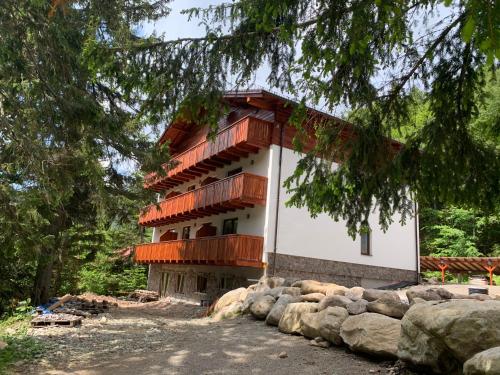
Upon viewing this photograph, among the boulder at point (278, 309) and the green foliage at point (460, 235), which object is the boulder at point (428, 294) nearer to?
the boulder at point (278, 309)

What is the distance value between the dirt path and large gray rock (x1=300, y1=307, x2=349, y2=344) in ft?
0.68

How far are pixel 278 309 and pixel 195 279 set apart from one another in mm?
13148

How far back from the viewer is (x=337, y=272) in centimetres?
1922

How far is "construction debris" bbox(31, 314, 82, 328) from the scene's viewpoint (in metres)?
12.2

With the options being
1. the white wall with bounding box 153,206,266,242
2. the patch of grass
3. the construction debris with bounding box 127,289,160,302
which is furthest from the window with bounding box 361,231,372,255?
the patch of grass

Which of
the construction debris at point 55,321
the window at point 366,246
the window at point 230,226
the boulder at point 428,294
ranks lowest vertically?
the construction debris at point 55,321

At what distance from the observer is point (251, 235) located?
17.7 metres

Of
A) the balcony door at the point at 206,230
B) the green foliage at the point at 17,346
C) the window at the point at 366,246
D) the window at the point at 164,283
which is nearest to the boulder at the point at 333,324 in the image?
the green foliage at the point at 17,346

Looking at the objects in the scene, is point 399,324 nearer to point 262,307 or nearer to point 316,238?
point 262,307

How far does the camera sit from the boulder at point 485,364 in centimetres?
410

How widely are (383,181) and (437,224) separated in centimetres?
3122

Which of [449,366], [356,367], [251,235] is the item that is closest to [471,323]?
[449,366]

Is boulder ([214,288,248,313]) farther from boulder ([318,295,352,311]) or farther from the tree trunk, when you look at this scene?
the tree trunk

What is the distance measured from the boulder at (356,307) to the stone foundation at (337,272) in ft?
28.2
